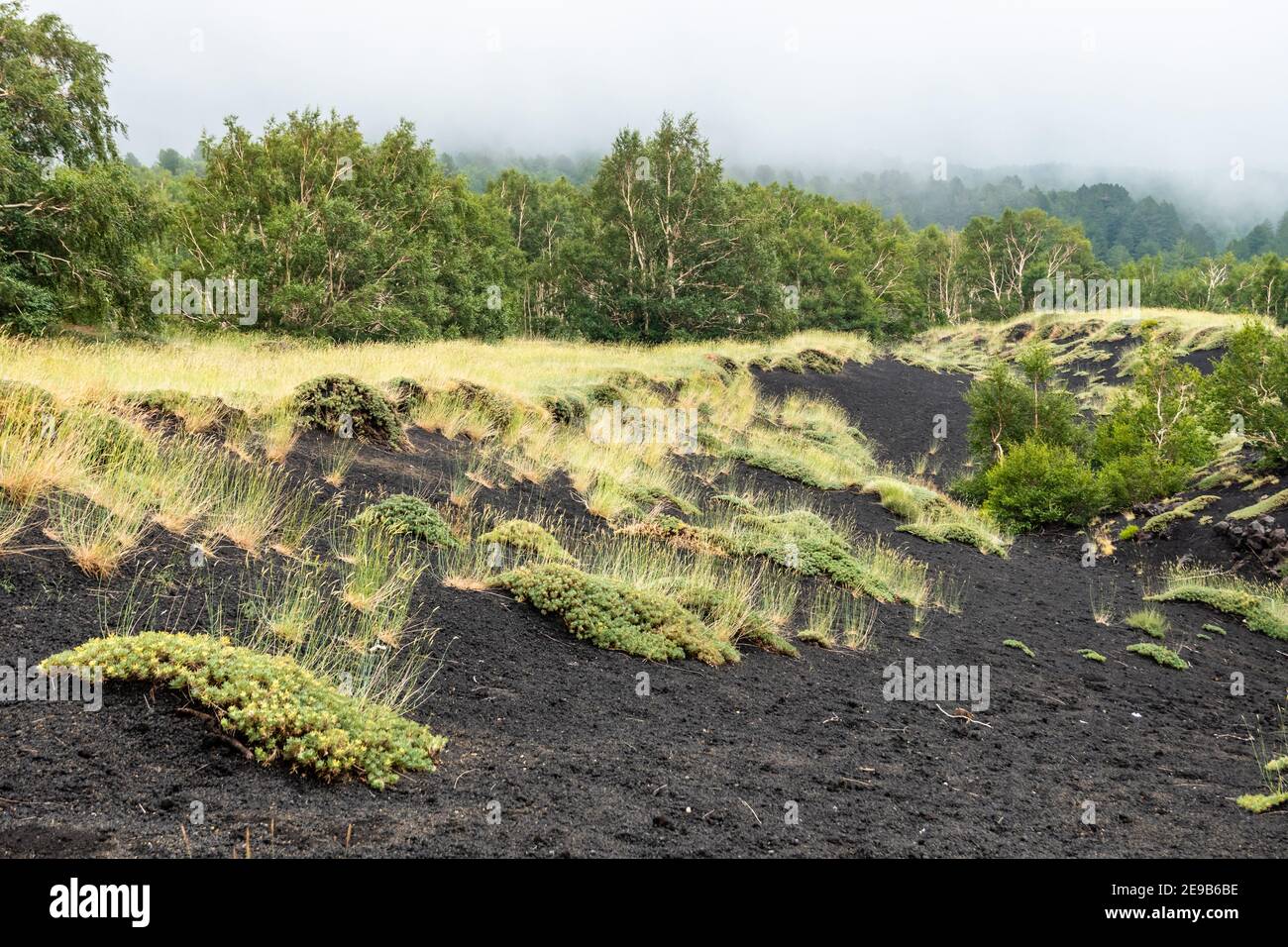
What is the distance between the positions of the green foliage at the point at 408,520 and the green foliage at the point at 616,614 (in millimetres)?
1051

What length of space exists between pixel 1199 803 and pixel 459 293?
30447 millimetres

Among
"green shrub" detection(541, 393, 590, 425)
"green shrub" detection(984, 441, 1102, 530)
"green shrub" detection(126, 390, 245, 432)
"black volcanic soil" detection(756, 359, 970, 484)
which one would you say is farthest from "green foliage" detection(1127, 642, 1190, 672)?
"black volcanic soil" detection(756, 359, 970, 484)

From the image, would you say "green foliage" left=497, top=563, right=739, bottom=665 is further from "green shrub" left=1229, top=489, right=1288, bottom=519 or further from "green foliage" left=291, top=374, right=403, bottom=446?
"green shrub" left=1229, top=489, right=1288, bottom=519

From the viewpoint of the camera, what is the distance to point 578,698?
5148mm

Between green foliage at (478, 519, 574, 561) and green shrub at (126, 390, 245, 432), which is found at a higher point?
green shrub at (126, 390, 245, 432)

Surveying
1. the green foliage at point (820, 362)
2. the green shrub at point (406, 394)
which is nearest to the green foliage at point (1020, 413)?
the green foliage at point (820, 362)

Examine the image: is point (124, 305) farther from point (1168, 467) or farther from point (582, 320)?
point (1168, 467)

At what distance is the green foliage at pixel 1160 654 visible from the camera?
27.4 ft

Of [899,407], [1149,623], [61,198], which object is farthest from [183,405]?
[899,407]

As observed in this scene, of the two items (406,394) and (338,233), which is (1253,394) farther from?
(338,233)

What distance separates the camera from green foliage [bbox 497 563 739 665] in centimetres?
608

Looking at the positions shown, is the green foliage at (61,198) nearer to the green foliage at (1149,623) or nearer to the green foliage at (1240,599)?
the green foliage at (1149,623)

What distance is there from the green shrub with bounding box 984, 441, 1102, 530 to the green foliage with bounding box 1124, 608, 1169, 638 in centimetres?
495
